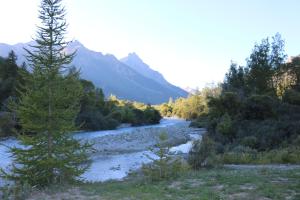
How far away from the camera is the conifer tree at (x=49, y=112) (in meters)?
15.1

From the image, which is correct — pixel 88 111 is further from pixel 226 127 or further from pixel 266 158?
pixel 266 158

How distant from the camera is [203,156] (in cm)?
2031

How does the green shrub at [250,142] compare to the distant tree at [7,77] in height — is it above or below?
below

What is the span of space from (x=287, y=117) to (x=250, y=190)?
89.0 ft

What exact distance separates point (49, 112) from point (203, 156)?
8.62m

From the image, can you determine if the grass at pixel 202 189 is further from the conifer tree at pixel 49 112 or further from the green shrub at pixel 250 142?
the green shrub at pixel 250 142

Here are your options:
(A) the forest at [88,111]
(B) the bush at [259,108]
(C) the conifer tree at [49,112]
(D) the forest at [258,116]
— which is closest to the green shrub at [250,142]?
(D) the forest at [258,116]

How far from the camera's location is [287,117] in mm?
36688

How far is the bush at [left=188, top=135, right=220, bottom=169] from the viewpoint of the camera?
19958 mm

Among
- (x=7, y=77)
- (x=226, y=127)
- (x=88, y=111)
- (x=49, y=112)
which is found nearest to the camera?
(x=49, y=112)

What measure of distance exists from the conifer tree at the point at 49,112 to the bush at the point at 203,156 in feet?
21.4

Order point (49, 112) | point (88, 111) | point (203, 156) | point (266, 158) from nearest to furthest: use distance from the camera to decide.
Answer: point (49, 112) → point (203, 156) → point (266, 158) → point (88, 111)

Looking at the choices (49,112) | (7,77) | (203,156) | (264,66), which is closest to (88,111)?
(7,77)

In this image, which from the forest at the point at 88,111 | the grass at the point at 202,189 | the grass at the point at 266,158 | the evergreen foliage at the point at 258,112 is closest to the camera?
the grass at the point at 202,189
